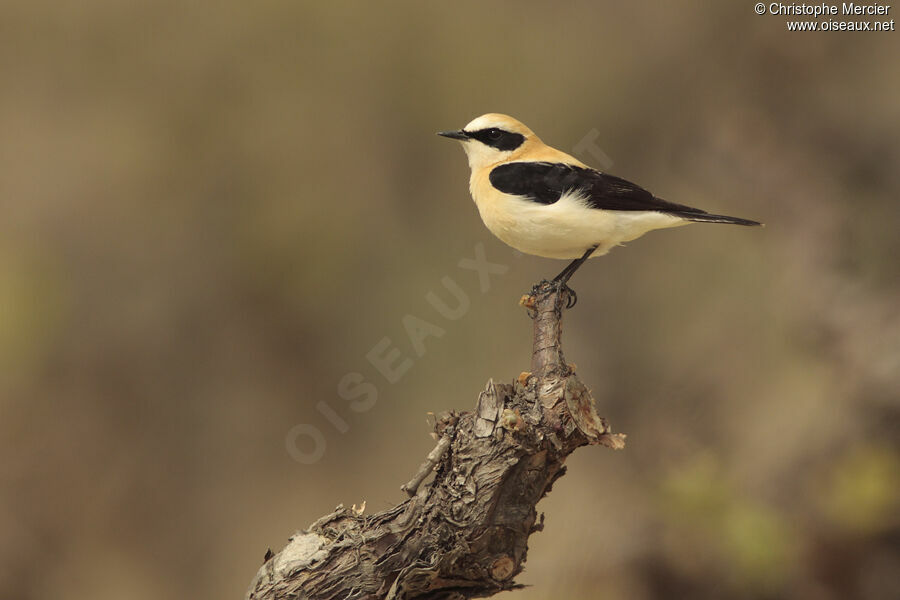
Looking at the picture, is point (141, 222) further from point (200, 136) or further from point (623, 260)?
point (623, 260)

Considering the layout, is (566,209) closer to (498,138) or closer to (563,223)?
(563,223)

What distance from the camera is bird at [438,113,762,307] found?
3049 mm

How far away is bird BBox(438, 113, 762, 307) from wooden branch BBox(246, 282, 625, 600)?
417mm

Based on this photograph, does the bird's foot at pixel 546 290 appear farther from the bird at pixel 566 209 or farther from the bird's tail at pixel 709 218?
the bird's tail at pixel 709 218

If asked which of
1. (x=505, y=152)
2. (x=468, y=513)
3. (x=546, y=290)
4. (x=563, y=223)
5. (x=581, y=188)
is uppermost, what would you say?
(x=505, y=152)

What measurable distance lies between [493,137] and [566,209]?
1.54 ft

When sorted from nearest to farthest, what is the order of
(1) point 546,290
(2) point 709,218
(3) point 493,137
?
(2) point 709,218, (1) point 546,290, (3) point 493,137

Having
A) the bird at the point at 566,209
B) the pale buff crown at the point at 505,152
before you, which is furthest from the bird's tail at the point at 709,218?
the pale buff crown at the point at 505,152

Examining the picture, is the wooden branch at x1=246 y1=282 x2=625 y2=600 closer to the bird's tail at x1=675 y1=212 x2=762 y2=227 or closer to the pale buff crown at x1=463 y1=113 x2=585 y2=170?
the bird's tail at x1=675 y1=212 x2=762 y2=227

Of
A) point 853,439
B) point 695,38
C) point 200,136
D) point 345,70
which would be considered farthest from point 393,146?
point 853,439

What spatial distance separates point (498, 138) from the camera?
3307 millimetres

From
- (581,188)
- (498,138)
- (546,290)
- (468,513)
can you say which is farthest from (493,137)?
(468,513)

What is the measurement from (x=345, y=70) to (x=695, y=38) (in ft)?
6.92

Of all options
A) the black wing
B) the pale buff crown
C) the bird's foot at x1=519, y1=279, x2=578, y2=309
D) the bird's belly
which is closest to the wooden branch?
the bird's foot at x1=519, y1=279, x2=578, y2=309
